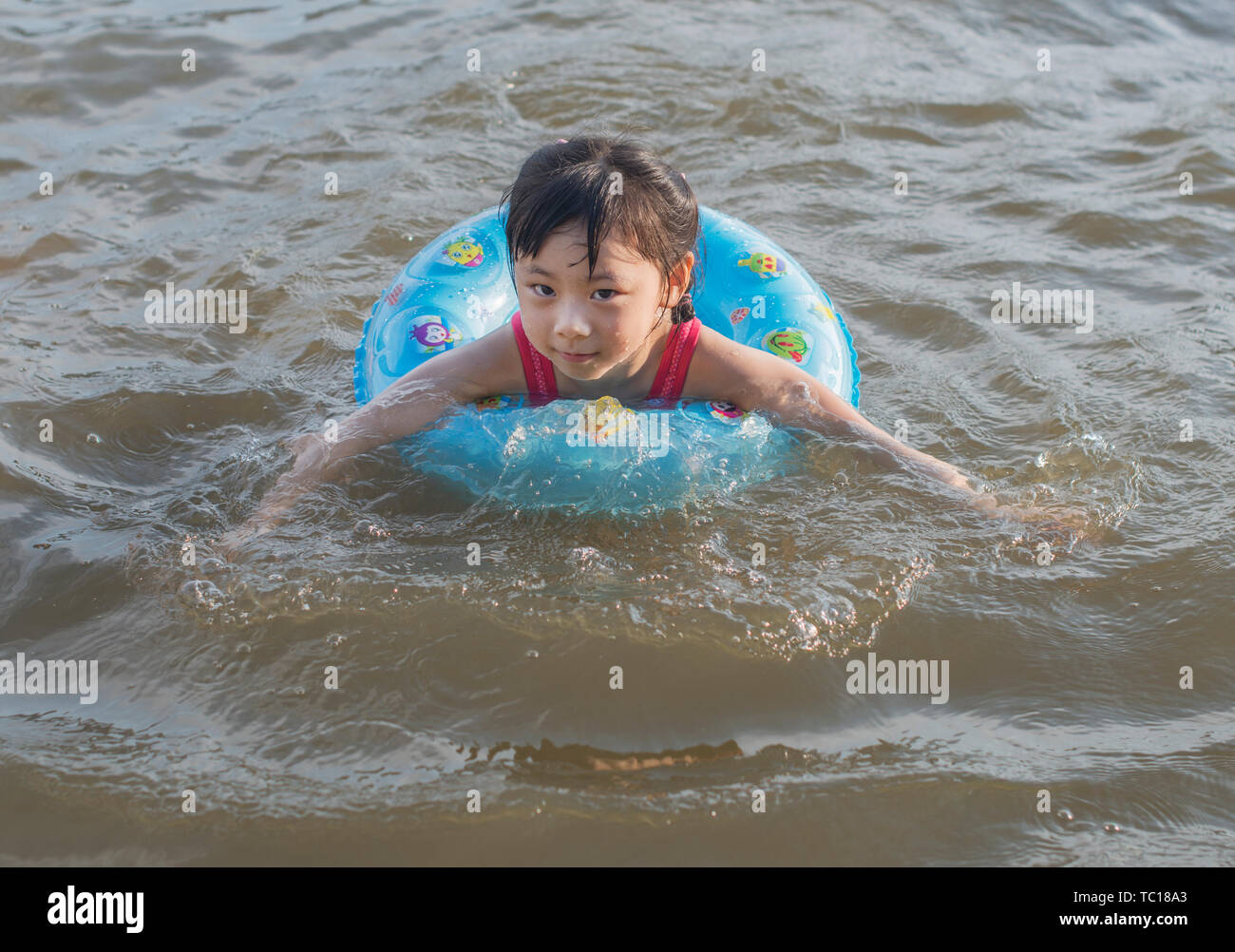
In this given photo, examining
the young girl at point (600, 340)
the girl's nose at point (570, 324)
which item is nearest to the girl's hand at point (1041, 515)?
the young girl at point (600, 340)

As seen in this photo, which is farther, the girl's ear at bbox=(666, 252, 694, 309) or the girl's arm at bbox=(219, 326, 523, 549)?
the girl's arm at bbox=(219, 326, 523, 549)

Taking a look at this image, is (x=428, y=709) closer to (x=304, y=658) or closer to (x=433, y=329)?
(x=304, y=658)

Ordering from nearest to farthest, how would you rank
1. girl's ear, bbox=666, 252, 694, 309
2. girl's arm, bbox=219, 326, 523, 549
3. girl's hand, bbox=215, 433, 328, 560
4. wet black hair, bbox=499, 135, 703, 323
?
1. wet black hair, bbox=499, 135, 703, 323
2. girl's hand, bbox=215, 433, 328, 560
3. girl's ear, bbox=666, 252, 694, 309
4. girl's arm, bbox=219, 326, 523, 549

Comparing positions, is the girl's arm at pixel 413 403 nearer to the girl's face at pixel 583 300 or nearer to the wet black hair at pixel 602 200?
the girl's face at pixel 583 300

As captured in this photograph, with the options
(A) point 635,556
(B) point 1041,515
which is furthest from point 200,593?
(B) point 1041,515

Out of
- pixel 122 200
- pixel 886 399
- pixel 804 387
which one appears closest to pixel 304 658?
pixel 804 387

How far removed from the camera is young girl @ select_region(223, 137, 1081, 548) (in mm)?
3279

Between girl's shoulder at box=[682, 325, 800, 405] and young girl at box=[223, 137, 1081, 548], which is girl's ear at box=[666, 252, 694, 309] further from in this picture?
girl's shoulder at box=[682, 325, 800, 405]

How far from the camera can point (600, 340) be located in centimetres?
339

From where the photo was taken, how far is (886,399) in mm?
4574

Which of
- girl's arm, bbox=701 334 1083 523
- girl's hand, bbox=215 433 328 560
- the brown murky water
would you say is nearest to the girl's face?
girl's arm, bbox=701 334 1083 523

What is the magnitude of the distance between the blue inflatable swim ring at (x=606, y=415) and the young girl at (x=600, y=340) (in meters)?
0.09

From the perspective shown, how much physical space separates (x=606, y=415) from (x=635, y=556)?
424 mm
